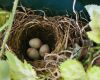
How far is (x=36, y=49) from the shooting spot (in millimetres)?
1176

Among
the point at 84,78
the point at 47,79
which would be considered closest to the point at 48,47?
the point at 47,79

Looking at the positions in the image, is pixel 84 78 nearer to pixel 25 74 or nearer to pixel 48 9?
pixel 25 74

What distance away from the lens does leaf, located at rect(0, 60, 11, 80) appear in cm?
82

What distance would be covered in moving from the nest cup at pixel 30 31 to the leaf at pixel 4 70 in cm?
24

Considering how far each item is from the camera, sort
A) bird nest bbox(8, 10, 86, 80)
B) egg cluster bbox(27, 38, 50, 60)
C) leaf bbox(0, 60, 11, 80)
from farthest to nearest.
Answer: egg cluster bbox(27, 38, 50, 60)
bird nest bbox(8, 10, 86, 80)
leaf bbox(0, 60, 11, 80)

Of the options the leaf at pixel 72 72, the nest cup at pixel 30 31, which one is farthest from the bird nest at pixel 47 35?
the leaf at pixel 72 72

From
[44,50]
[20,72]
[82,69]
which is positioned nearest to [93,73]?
[82,69]

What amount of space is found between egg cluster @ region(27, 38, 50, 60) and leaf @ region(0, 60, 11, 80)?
0.30 m

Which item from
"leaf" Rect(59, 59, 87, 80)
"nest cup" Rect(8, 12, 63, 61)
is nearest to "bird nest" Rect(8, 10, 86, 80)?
"nest cup" Rect(8, 12, 63, 61)

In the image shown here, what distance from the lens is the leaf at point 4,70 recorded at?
0.82 metres

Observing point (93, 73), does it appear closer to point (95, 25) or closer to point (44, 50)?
point (95, 25)

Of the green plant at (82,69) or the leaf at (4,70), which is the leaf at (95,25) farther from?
the leaf at (4,70)

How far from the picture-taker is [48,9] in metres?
1.11

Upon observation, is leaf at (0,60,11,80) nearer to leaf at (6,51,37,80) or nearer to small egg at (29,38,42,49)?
leaf at (6,51,37,80)
